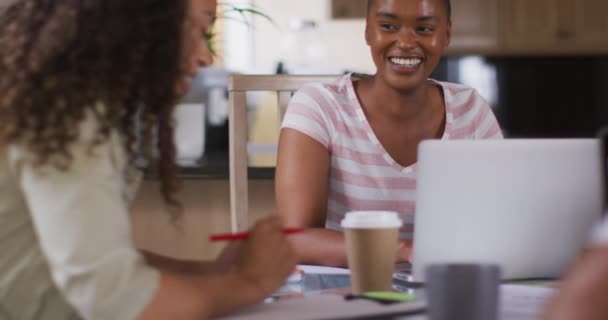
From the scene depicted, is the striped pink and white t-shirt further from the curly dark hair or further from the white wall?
the white wall

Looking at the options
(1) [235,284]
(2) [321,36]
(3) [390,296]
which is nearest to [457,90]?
(3) [390,296]

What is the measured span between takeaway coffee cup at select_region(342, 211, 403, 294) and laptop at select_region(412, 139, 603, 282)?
0.03m

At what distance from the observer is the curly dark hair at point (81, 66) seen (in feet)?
2.90

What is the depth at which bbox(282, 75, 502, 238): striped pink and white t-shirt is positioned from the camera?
1803 mm

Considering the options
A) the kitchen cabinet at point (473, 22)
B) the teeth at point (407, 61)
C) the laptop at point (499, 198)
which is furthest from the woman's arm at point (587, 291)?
the kitchen cabinet at point (473, 22)

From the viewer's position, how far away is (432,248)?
1.14 metres

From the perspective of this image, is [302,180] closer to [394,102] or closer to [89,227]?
[394,102]

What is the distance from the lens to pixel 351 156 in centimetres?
183

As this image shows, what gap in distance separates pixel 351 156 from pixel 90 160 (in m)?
1.00

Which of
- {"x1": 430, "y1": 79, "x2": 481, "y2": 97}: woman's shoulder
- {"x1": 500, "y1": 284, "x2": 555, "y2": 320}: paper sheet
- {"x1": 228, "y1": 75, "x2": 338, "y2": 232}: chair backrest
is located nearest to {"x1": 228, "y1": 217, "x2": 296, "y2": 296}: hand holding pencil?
{"x1": 500, "y1": 284, "x2": 555, "y2": 320}: paper sheet

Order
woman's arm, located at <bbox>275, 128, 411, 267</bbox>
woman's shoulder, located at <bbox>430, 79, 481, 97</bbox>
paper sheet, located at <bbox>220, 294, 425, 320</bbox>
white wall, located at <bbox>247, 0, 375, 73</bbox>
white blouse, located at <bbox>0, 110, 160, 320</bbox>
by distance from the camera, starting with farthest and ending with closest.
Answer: white wall, located at <bbox>247, 0, 375, 73</bbox>
woman's shoulder, located at <bbox>430, 79, 481, 97</bbox>
woman's arm, located at <bbox>275, 128, 411, 267</bbox>
paper sheet, located at <bbox>220, 294, 425, 320</bbox>
white blouse, located at <bbox>0, 110, 160, 320</bbox>

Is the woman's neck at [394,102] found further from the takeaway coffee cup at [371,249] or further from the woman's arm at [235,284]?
the woman's arm at [235,284]

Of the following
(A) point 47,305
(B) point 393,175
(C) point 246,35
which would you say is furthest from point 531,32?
(A) point 47,305

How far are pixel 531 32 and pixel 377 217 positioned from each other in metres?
3.87
